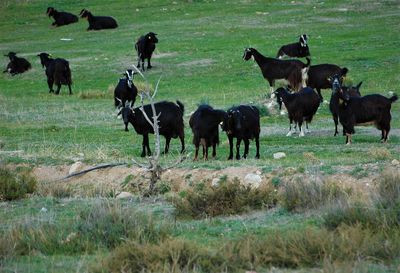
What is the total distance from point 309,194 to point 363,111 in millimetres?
9636

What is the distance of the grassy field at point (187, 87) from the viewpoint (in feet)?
40.1

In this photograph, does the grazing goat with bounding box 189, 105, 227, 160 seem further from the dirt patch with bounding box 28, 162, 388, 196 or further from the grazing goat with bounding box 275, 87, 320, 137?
the grazing goat with bounding box 275, 87, 320, 137

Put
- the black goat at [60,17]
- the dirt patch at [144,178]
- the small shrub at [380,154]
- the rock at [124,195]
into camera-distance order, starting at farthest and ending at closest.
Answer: the black goat at [60,17] < the small shrub at [380,154] < the rock at [124,195] < the dirt patch at [144,178]

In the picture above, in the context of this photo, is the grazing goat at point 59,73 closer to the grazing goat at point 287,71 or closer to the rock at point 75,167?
the grazing goat at point 287,71

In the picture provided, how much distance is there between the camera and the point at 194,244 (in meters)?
10.0

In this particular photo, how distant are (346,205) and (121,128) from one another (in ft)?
53.2

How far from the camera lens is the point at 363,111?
22.0 metres

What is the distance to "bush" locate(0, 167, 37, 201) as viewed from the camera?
1565 cm

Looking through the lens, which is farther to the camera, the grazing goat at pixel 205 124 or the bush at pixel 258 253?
the grazing goat at pixel 205 124

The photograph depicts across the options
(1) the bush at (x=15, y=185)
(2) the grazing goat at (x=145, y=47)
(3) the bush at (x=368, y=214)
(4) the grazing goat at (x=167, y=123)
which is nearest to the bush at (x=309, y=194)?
(3) the bush at (x=368, y=214)

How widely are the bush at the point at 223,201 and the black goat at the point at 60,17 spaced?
154 ft

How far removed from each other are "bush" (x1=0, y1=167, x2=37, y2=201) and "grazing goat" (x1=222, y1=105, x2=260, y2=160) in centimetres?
474

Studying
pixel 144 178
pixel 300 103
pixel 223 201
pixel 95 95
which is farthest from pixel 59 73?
pixel 223 201

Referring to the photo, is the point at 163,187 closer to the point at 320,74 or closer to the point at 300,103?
the point at 300,103
